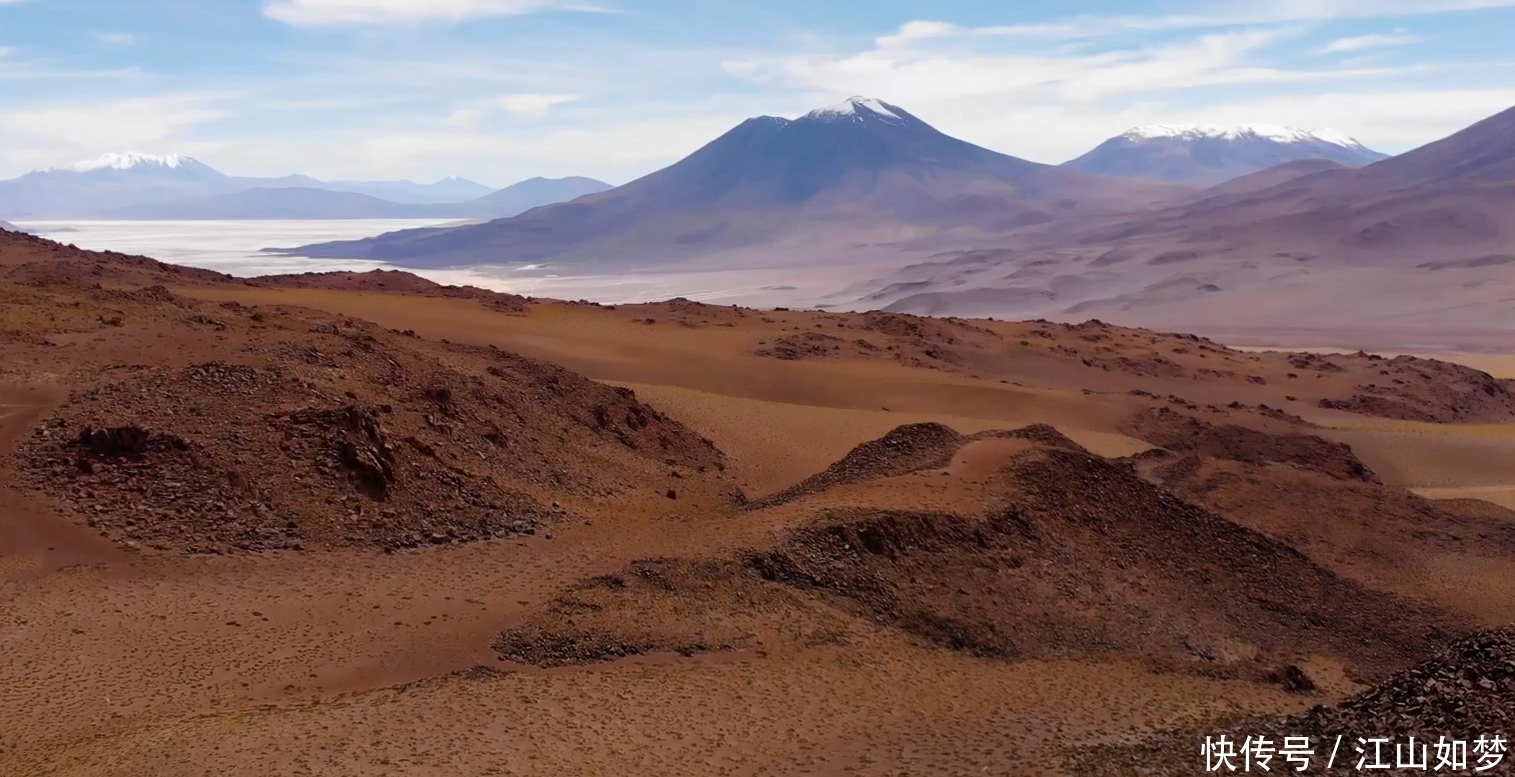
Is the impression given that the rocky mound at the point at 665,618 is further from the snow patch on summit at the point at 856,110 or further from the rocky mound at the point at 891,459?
the snow patch on summit at the point at 856,110

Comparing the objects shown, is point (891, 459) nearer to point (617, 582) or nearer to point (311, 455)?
point (617, 582)

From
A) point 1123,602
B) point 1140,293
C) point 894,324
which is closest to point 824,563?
point 1123,602

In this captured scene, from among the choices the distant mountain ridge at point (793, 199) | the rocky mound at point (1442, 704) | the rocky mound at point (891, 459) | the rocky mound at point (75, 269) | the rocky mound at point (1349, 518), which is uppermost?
the distant mountain ridge at point (793, 199)

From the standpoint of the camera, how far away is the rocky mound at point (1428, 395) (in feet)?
93.8

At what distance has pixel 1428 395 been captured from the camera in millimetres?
30203

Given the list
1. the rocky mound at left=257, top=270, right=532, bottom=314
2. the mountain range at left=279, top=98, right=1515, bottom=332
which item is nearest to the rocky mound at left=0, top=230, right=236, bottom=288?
the rocky mound at left=257, top=270, right=532, bottom=314

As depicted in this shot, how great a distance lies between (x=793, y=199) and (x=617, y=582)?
127 meters

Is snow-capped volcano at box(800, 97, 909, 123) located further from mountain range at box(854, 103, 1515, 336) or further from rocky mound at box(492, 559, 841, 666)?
rocky mound at box(492, 559, 841, 666)

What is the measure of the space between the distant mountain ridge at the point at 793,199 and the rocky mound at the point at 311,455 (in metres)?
96.7

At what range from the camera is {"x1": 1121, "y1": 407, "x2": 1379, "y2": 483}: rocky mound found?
21.5 m

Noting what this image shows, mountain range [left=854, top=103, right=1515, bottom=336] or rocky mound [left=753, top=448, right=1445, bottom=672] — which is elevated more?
mountain range [left=854, top=103, right=1515, bottom=336]

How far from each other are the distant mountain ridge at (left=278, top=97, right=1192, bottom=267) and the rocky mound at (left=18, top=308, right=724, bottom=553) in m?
96.7

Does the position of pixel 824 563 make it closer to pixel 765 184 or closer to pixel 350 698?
pixel 350 698

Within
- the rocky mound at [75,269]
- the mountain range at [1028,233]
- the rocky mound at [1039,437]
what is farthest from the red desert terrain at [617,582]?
the mountain range at [1028,233]
